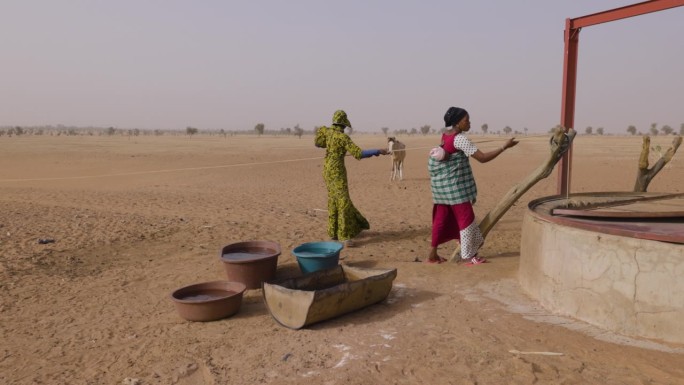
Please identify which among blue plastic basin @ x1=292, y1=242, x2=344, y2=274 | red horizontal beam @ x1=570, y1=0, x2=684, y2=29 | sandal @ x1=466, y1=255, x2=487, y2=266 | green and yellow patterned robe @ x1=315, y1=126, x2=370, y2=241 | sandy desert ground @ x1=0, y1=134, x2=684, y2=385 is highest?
red horizontal beam @ x1=570, y1=0, x2=684, y2=29

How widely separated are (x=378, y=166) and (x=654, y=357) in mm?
19550

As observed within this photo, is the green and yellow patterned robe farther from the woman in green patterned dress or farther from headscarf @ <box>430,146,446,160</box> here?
headscarf @ <box>430,146,446,160</box>

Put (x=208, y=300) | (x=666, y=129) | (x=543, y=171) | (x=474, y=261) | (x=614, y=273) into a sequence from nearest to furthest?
(x=614, y=273)
(x=208, y=300)
(x=543, y=171)
(x=474, y=261)
(x=666, y=129)

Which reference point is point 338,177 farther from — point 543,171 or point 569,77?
point 569,77

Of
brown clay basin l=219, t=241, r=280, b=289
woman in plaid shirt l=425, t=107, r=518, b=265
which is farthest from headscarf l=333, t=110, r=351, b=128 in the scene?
brown clay basin l=219, t=241, r=280, b=289

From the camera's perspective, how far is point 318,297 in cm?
378

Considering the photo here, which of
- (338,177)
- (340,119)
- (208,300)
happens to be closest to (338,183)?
(338,177)

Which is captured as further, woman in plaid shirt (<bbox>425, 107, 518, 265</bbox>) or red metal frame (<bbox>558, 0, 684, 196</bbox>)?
red metal frame (<bbox>558, 0, 684, 196</bbox>)

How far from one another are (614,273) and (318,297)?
2.18 meters

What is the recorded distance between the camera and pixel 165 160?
2562cm

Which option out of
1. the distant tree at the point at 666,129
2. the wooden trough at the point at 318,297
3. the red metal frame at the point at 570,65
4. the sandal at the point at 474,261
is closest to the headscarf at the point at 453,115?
the red metal frame at the point at 570,65

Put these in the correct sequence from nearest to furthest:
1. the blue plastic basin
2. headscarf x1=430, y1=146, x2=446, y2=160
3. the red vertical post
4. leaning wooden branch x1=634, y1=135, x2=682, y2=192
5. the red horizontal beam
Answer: the red horizontal beam → headscarf x1=430, y1=146, x2=446, y2=160 → the blue plastic basin → the red vertical post → leaning wooden branch x1=634, y1=135, x2=682, y2=192

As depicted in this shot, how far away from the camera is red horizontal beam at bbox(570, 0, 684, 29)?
4938mm

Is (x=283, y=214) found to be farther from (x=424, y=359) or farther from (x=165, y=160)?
(x=165, y=160)
